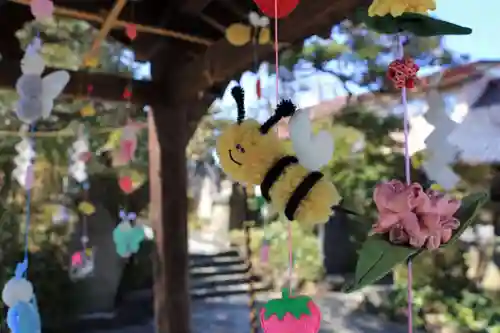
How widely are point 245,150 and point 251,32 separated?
34.8 inches

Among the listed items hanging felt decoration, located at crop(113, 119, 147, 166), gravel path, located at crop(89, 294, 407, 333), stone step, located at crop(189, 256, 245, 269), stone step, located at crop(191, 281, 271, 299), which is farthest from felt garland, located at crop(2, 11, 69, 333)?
stone step, located at crop(189, 256, 245, 269)

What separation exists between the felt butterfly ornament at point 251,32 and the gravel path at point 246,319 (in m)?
2.15

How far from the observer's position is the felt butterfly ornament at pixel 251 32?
1.30m

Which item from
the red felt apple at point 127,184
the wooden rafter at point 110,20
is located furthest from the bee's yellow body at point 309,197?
the red felt apple at point 127,184

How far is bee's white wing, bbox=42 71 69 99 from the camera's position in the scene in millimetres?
1006

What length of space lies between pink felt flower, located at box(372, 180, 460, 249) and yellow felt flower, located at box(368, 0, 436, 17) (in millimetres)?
139

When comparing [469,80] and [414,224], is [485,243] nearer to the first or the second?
[469,80]

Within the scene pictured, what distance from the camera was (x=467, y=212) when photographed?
0.46 meters

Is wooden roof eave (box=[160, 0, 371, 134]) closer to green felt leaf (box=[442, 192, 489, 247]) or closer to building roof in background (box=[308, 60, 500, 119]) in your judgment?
building roof in background (box=[308, 60, 500, 119])

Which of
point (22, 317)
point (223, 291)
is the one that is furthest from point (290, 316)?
point (223, 291)

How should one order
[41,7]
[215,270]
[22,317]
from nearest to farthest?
[22,317], [41,7], [215,270]

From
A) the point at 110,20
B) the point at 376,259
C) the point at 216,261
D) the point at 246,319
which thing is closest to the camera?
the point at 376,259

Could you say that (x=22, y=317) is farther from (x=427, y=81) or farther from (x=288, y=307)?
(x=427, y=81)

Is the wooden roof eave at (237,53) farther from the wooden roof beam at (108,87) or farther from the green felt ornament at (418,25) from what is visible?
the green felt ornament at (418,25)
